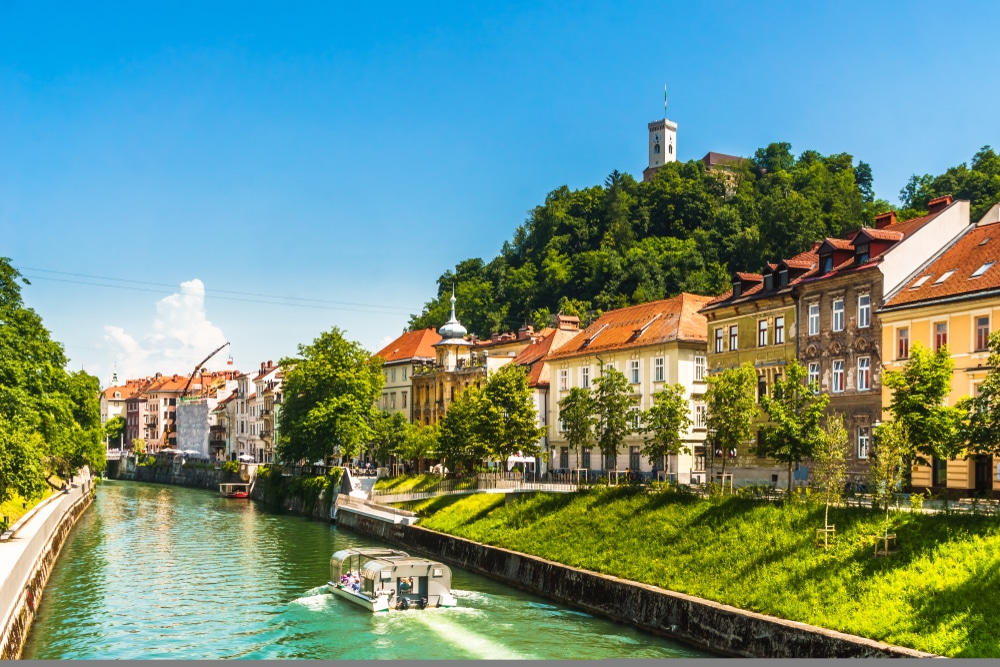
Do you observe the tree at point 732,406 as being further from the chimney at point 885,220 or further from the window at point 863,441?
the chimney at point 885,220

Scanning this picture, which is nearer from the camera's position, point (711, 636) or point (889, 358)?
point (711, 636)

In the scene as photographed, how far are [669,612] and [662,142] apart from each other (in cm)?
17002

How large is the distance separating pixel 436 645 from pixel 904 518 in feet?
47.5

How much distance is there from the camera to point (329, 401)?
267ft

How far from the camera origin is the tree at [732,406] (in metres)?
41.3

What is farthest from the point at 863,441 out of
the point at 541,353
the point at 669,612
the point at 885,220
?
the point at 541,353

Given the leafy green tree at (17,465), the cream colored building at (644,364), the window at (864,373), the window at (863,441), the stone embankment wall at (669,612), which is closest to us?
the stone embankment wall at (669,612)

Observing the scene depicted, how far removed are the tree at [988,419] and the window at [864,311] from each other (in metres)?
13.2

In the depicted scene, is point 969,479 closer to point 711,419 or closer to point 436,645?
point 711,419

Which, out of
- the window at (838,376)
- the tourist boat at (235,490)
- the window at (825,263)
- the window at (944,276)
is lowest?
the tourist boat at (235,490)

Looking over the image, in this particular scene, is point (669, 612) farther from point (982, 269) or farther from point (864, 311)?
point (982, 269)

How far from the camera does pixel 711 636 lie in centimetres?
3002

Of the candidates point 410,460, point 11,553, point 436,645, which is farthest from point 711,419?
point 410,460

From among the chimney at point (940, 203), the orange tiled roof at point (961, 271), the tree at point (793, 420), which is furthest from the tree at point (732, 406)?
the chimney at point (940, 203)
